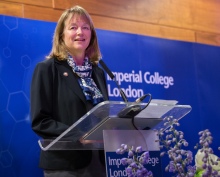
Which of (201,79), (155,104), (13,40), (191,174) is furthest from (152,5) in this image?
(191,174)

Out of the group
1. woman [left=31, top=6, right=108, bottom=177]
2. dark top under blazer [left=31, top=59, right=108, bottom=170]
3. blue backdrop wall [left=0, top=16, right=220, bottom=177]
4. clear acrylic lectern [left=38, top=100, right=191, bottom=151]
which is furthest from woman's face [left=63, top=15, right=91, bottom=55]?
blue backdrop wall [left=0, top=16, right=220, bottom=177]

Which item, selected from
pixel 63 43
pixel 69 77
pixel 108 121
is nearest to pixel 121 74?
pixel 63 43

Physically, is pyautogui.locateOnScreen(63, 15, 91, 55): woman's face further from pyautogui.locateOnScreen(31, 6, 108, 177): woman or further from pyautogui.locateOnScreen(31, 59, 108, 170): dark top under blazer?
pyautogui.locateOnScreen(31, 59, 108, 170): dark top under blazer

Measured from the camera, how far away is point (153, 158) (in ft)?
4.00

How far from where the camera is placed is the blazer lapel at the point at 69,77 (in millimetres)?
1623

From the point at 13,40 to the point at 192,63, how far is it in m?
1.66

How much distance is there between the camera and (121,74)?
2.98 metres

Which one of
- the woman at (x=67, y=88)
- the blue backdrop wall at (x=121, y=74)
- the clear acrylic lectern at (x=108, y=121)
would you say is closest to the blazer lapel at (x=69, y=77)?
the woman at (x=67, y=88)

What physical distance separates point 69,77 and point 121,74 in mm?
1350

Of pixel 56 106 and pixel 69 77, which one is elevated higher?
pixel 69 77

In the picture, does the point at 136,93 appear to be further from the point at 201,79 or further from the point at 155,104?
the point at 155,104

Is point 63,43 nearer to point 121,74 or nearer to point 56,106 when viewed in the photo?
point 56,106

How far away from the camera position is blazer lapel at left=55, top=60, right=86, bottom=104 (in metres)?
1.62

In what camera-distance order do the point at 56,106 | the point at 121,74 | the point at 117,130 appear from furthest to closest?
the point at 121,74, the point at 56,106, the point at 117,130
